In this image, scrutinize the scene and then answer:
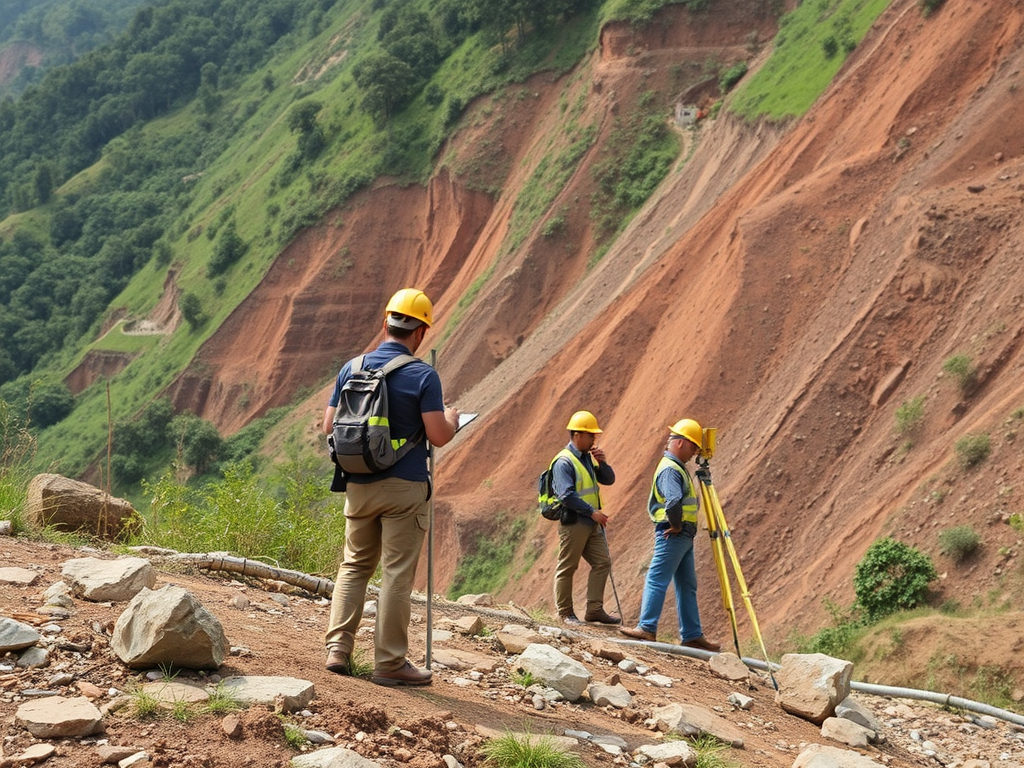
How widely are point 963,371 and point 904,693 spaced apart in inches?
336

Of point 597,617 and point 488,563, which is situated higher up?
point 597,617

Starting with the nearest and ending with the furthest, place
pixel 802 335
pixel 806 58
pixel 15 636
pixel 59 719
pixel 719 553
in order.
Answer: pixel 59 719 < pixel 15 636 < pixel 719 553 < pixel 802 335 < pixel 806 58

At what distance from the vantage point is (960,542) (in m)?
12.4

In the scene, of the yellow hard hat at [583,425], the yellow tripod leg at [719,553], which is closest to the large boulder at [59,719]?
the yellow tripod leg at [719,553]

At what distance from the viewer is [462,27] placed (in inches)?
1900

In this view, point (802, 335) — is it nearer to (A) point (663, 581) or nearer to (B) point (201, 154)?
(A) point (663, 581)

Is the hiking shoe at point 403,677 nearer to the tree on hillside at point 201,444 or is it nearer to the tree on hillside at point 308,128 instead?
the tree on hillside at point 201,444

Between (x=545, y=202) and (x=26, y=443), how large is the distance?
29.1 metres

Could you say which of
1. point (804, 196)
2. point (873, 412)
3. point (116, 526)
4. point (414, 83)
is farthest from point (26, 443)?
point (414, 83)

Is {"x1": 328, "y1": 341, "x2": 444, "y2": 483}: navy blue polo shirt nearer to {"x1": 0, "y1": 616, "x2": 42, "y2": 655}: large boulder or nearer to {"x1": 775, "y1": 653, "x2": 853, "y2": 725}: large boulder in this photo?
{"x1": 0, "y1": 616, "x2": 42, "y2": 655}: large boulder

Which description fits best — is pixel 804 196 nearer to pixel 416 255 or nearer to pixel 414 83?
pixel 416 255

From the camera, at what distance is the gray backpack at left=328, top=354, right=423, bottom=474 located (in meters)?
5.38

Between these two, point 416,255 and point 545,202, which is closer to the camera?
point 545,202

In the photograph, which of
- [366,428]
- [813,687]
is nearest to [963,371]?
[813,687]
